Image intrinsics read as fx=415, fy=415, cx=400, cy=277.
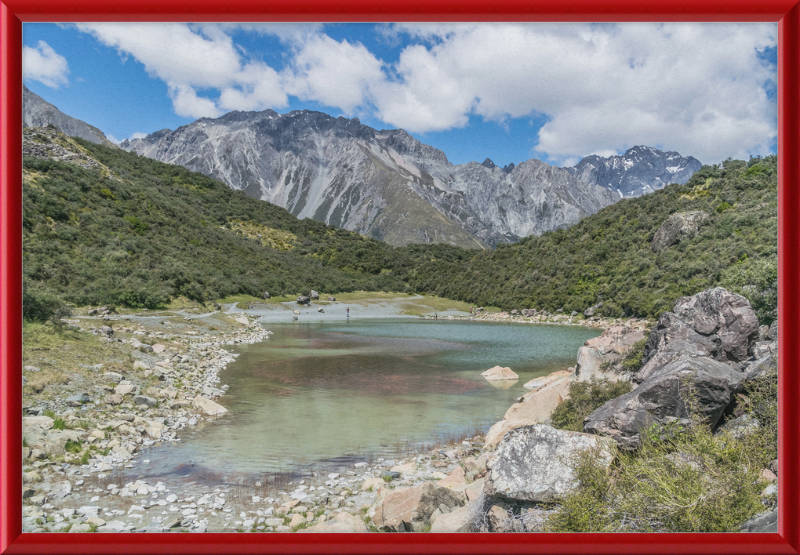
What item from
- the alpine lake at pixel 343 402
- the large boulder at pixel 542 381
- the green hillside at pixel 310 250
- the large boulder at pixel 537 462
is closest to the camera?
the large boulder at pixel 537 462

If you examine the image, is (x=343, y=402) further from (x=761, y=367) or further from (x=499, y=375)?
(x=761, y=367)

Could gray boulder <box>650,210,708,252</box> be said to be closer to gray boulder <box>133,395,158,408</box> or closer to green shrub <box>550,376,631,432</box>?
green shrub <box>550,376,631,432</box>

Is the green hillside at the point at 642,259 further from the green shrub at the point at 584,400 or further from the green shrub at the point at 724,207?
the green shrub at the point at 584,400

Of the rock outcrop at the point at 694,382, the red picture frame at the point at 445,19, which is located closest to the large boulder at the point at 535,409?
the rock outcrop at the point at 694,382

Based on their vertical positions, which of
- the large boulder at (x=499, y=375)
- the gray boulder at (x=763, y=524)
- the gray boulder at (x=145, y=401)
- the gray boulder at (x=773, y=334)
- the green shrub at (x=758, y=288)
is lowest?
the large boulder at (x=499, y=375)

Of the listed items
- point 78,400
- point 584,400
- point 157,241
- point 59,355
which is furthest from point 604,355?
point 157,241

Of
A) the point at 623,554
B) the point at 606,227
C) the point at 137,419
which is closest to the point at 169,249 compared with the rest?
the point at 137,419
